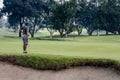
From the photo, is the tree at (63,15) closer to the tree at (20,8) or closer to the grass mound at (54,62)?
the tree at (20,8)

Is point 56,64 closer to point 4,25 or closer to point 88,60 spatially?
point 88,60

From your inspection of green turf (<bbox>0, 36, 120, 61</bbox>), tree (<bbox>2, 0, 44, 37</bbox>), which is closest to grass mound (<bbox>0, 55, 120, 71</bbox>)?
green turf (<bbox>0, 36, 120, 61</bbox>)

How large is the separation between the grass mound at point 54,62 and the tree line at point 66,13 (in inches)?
1647

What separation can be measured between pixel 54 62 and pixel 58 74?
556mm

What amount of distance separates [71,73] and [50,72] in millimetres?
901

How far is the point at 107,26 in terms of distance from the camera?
67.7 metres

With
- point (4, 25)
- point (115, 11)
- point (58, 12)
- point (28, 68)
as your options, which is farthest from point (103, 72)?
point (4, 25)

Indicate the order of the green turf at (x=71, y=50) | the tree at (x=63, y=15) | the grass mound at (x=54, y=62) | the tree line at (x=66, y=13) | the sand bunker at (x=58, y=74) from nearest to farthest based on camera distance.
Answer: the sand bunker at (x=58, y=74)
the grass mound at (x=54, y=62)
the green turf at (x=71, y=50)
the tree at (x=63, y=15)
the tree line at (x=66, y=13)

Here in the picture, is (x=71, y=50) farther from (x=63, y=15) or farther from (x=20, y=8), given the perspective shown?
(x=20, y=8)

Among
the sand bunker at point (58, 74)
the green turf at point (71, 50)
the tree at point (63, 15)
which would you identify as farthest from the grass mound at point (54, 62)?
the tree at point (63, 15)

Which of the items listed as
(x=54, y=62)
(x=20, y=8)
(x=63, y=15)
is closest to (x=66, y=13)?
(x=63, y=15)

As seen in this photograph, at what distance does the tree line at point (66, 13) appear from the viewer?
191 feet

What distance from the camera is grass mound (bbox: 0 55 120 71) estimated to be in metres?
14.7

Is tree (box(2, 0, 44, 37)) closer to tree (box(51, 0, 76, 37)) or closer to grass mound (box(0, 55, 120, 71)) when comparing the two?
tree (box(51, 0, 76, 37))
